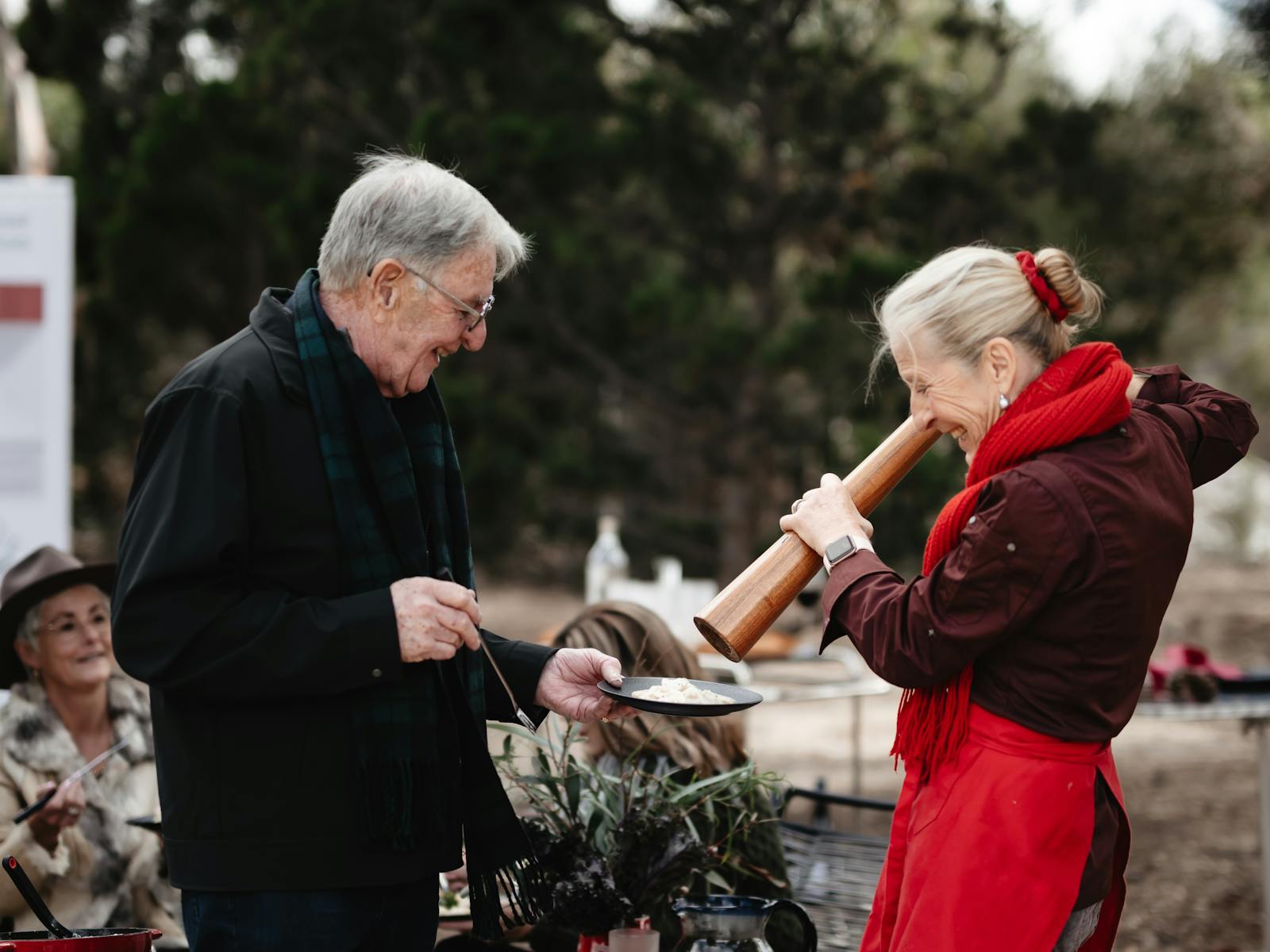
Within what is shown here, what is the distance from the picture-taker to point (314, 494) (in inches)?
78.2

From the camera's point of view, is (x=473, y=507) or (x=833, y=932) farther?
(x=473, y=507)

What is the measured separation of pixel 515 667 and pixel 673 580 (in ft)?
12.3

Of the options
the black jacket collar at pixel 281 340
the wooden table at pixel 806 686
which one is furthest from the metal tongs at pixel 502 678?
the wooden table at pixel 806 686

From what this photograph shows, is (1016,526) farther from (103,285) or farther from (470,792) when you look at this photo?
(103,285)

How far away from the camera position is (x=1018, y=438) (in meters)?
2.00

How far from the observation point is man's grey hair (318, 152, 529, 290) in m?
2.04

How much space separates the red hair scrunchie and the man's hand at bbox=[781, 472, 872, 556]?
410 mm

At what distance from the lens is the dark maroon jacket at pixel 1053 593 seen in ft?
6.32

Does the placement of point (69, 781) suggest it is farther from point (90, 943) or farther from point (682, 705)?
point (682, 705)

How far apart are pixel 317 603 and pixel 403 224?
1.77 feet

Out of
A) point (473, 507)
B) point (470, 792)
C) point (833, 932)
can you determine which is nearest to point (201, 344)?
point (473, 507)

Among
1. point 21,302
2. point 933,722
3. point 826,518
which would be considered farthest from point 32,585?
point 21,302

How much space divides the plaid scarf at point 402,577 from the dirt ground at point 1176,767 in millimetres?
2282

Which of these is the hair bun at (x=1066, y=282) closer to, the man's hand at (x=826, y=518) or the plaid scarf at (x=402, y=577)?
the man's hand at (x=826, y=518)
